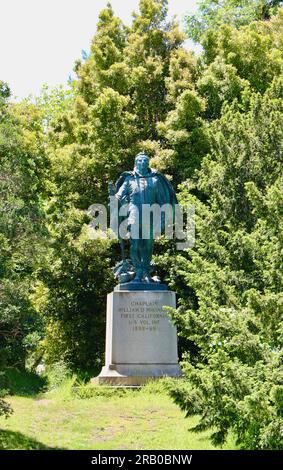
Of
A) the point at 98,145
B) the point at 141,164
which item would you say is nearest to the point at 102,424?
the point at 141,164

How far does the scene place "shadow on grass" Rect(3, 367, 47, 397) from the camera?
14467 millimetres

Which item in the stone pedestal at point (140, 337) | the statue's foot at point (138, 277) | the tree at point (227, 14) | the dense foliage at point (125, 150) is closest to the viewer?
the dense foliage at point (125, 150)

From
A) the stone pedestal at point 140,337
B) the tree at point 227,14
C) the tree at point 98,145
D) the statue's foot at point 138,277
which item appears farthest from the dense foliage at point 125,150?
the tree at point 227,14

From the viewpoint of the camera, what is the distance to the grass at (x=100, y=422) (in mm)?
8367

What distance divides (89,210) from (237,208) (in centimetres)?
1107

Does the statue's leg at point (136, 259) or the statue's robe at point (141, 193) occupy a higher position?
the statue's robe at point (141, 193)

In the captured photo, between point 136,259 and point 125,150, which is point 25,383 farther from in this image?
point 125,150

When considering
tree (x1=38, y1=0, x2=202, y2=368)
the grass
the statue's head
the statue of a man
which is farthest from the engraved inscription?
tree (x1=38, y1=0, x2=202, y2=368)

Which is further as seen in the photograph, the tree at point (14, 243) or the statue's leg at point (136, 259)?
the statue's leg at point (136, 259)

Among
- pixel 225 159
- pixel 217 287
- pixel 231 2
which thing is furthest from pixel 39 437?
pixel 231 2

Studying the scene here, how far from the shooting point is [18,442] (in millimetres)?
8328

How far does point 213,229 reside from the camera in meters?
9.84

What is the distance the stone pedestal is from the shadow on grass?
1.93m

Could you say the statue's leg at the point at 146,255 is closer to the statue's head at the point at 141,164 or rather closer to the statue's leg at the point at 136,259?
the statue's leg at the point at 136,259
